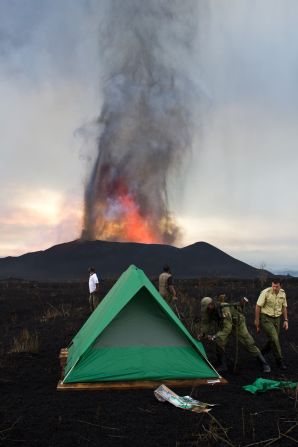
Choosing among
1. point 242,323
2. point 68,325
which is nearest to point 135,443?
point 242,323

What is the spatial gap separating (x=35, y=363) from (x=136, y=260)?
59720 millimetres

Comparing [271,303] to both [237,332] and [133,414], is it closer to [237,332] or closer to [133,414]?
[237,332]

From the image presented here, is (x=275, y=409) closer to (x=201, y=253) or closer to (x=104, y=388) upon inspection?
(x=104, y=388)

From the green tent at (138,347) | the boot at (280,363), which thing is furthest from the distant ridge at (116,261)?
the green tent at (138,347)

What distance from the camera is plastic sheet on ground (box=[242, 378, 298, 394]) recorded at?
760 cm

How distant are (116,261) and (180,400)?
6295 centimetres

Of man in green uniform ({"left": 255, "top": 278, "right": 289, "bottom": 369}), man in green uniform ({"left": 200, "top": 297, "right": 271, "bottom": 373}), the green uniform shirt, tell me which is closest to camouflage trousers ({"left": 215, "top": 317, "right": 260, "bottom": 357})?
man in green uniform ({"left": 200, "top": 297, "right": 271, "bottom": 373})

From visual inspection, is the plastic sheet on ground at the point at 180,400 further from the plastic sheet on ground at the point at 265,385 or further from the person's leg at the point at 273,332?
the person's leg at the point at 273,332

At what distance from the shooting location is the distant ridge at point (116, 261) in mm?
65188

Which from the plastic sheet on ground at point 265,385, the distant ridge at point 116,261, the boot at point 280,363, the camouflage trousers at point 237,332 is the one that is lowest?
the plastic sheet on ground at point 265,385

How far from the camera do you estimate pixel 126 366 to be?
8.16 meters

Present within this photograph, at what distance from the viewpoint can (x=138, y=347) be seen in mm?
8375

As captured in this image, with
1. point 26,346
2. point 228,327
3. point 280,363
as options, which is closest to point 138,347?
point 228,327

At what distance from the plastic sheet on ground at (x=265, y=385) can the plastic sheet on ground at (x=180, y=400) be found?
46.6 inches
